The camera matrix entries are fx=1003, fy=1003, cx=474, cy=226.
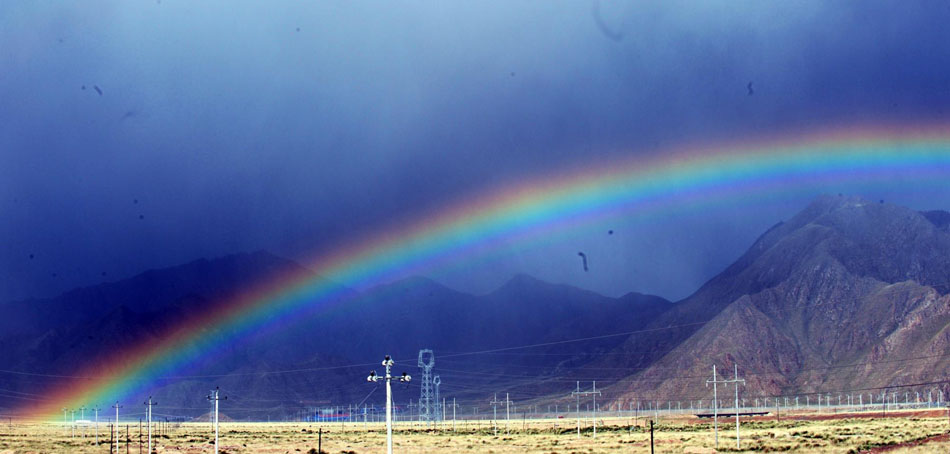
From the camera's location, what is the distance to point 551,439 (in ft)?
401

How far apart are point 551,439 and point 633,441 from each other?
1396 cm

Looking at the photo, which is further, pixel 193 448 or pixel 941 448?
pixel 193 448

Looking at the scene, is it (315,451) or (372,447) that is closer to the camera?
(315,451)

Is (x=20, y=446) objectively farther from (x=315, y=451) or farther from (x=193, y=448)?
(x=315, y=451)

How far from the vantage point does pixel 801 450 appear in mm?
85625

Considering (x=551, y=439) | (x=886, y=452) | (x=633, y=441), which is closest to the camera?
(x=886, y=452)

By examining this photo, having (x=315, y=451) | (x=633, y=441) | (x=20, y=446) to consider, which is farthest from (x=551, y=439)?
(x=20, y=446)

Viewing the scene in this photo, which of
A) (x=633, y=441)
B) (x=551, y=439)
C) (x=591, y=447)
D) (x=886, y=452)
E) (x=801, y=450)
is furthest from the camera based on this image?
(x=551, y=439)

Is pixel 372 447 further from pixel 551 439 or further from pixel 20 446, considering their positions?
pixel 20 446

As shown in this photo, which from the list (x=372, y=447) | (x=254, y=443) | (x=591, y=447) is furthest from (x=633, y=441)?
(x=254, y=443)

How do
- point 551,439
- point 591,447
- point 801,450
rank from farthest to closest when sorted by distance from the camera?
1. point 551,439
2. point 591,447
3. point 801,450

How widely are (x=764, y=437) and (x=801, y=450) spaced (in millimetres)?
22966

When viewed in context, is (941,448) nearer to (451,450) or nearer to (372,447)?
(451,450)

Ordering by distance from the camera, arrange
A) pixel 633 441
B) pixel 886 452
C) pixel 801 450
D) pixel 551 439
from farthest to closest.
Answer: pixel 551 439
pixel 633 441
pixel 801 450
pixel 886 452
